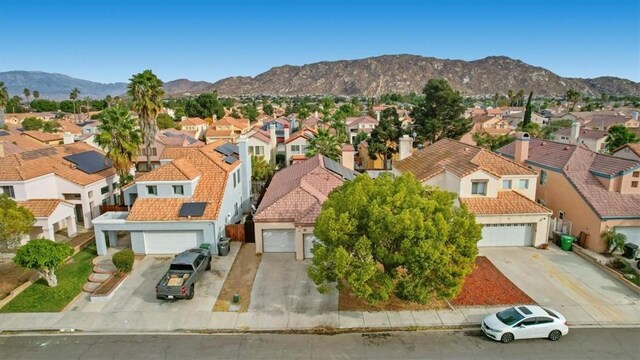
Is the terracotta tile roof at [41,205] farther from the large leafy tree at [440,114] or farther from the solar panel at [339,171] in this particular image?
the large leafy tree at [440,114]

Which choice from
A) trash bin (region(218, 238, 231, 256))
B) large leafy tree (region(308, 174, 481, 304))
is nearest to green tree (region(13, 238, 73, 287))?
trash bin (region(218, 238, 231, 256))

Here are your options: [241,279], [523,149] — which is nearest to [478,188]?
[523,149]

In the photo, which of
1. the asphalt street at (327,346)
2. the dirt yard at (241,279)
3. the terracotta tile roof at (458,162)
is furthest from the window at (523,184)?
the dirt yard at (241,279)

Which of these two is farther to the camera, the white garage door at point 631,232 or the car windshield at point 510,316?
the white garage door at point 631,232

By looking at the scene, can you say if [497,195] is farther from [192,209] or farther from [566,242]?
[192,209]

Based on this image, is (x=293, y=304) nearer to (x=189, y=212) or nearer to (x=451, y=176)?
(x=189, y=212)

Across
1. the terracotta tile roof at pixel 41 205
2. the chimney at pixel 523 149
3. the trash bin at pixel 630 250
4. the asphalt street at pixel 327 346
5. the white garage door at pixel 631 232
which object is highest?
the chimney at pixel 523 149
